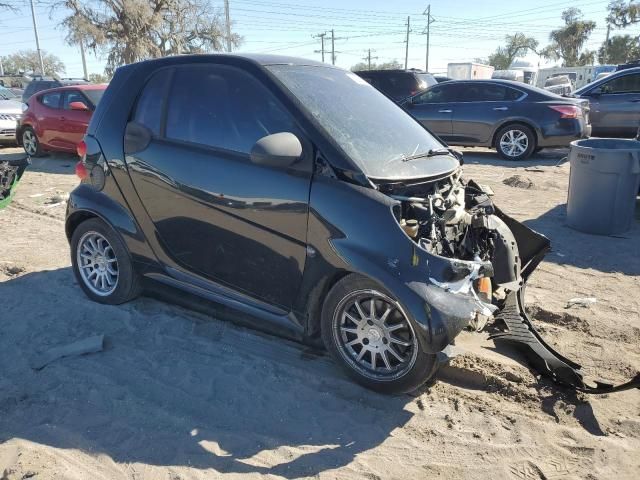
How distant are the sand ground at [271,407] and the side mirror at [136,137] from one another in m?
1.29

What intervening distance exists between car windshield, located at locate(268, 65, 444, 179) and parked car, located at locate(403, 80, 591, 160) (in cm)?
777

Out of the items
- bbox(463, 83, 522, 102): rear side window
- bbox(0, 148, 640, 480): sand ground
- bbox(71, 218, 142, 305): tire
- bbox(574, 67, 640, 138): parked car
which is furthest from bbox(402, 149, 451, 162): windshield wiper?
bbox(574, 67, 640, 138): parked car

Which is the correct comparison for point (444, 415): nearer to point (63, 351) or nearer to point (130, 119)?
point (63, 351)

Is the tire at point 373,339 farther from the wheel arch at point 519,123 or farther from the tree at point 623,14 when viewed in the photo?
the tree at point 623,14

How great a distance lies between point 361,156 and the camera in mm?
3186

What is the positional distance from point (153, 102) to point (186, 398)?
6.91 ft

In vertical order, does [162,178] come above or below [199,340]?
above

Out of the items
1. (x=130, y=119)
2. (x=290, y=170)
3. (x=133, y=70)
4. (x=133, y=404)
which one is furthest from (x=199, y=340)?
(x=133, y=70)

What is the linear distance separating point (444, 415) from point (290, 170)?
1.69 metres

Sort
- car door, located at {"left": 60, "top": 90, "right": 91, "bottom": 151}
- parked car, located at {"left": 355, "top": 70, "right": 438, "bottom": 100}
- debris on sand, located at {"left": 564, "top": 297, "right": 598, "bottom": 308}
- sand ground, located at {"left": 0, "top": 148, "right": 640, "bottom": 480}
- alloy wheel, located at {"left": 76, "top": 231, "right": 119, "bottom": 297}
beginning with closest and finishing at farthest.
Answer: sand ground, located at {"left": 0, "top": 148, "right": 640, "bottom": 480} < alloy wheel, located at {"left": 76, "top": 231, "right": 119, "bottom": 297} < debris on sand, located at {"left": 564, "top": 297, "right": 598, "bottom": 308} < car door, located at {"left": 60, "top": 90, "right": 91, "bottom": 151} < parked car, located at {"left": 355, "top": 70, "right": 438, "bottom": 100}

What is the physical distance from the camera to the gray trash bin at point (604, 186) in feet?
19.9

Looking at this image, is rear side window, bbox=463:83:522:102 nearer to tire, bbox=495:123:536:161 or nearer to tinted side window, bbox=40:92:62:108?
tire, bbox=495:123:536:161

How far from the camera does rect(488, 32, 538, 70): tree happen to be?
78.5m

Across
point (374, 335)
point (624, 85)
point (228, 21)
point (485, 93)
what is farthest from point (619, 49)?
point (374, 335)
